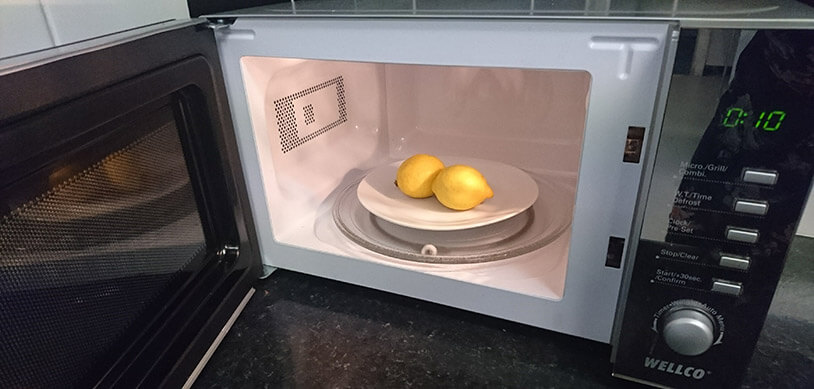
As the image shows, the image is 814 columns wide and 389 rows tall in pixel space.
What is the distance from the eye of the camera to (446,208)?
75 centimetres

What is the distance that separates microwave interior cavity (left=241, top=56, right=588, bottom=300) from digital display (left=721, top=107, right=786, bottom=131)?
26 cm

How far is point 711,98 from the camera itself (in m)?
0.42

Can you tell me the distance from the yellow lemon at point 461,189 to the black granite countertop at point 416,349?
153 mm

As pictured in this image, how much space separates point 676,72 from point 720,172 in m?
0.10

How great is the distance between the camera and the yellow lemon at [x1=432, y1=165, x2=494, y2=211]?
0.71 meters

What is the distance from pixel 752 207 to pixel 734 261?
0.18ft

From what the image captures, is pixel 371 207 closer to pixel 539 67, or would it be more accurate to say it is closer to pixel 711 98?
pixel 539 67

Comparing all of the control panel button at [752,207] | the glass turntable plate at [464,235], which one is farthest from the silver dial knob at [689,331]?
the glass turntable plate at [464,235]

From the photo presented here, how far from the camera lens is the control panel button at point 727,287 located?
1.52ft

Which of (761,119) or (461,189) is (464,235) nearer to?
(461,189)

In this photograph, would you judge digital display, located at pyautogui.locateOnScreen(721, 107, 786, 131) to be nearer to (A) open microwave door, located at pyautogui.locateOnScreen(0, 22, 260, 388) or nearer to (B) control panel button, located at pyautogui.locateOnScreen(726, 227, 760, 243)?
(B) control panel button, located at pyautogui.locateOnScreen(726, 227, 760, 243)

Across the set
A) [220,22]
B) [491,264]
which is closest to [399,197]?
[491,264]

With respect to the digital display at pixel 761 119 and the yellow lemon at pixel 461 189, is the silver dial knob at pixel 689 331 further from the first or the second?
the yellow lemon at pixel 461 189

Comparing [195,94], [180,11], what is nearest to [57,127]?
[195,94]
